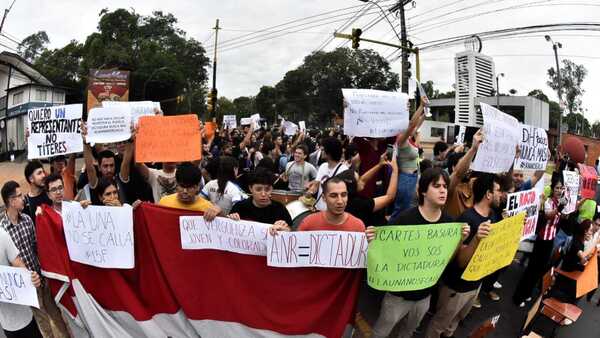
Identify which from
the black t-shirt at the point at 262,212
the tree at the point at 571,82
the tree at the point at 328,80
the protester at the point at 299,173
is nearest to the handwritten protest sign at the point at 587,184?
the protester at the point at 299,173

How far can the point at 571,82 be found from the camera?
234 ft

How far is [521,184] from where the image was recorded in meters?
5.71

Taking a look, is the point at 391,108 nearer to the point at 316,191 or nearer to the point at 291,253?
the point at 316,191

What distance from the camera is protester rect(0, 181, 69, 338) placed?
3609 millimetres

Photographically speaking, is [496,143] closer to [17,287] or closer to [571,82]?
[17,287]

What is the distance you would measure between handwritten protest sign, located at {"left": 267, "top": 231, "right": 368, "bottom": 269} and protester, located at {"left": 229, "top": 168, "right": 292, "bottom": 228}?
30 cm

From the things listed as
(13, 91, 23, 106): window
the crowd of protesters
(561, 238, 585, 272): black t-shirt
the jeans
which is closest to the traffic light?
the crowd of protesters

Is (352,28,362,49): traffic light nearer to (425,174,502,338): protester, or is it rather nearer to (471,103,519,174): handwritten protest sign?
(471,103,519,174): handwritten protest sign

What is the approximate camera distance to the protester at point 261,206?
12.3 ft

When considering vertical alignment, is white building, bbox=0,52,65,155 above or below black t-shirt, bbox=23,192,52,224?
above

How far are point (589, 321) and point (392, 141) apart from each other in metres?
3.19

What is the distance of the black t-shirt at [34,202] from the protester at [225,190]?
1625mm

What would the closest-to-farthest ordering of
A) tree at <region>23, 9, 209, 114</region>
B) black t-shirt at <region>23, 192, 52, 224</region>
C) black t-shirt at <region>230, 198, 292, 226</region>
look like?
1. black t-shirt at <region>230, 198, 292, 226</region>
2. black t-shirt at <region>23, 192, 52, 224</region>
3. tree at <region>23, 9, 209, 114</region>

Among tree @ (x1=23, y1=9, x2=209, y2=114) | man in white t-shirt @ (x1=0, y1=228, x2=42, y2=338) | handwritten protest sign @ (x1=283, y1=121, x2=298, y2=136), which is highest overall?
tree @ (x1=23, y1=9, x2=209, y2=114)
